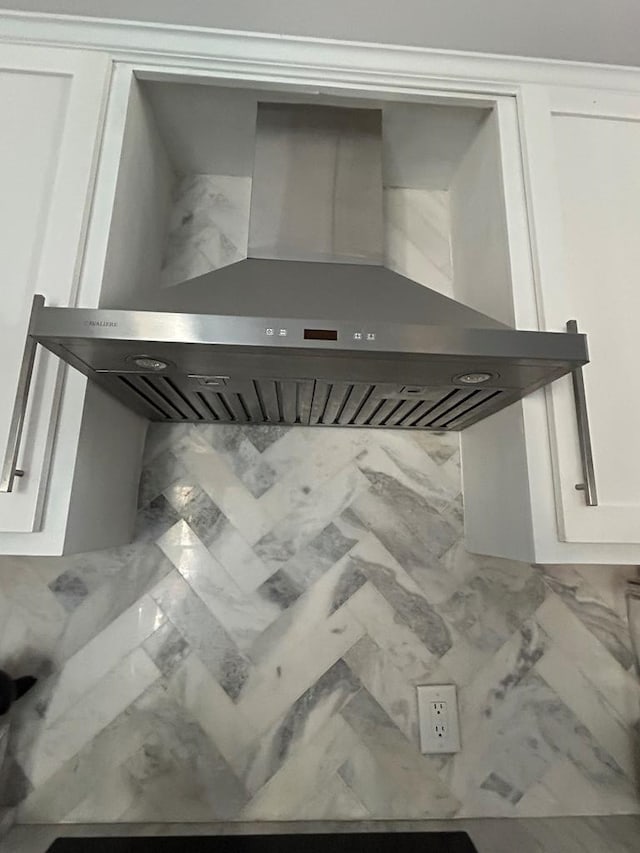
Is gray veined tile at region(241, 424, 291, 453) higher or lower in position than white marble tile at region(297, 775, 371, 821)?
higher

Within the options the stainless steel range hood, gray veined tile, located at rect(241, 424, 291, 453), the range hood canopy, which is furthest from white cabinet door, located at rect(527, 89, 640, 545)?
gray veined tile, located at rect(241, 424, 291, 453)

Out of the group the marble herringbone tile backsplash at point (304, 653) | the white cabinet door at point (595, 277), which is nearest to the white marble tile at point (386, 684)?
the marble herringbone tile backsplash at point (304, 653)

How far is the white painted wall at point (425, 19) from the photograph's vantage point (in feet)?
2.84

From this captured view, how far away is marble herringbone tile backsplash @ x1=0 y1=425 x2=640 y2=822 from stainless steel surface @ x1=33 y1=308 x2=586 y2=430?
12.1 inches

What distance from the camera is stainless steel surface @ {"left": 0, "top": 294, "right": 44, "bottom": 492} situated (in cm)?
72

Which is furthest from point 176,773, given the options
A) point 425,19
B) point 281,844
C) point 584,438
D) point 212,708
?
point 425,19

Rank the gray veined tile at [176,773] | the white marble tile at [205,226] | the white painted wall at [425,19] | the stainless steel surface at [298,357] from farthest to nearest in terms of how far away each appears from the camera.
Answer: the white marble tile at [205,226] → the gray veined tile at [176,773] → the white painted wall at [425,19] → the stainless steel surface at [298,357]

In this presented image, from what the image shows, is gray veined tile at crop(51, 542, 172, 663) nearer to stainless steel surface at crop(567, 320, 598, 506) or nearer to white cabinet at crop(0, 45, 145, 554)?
white cabinet at crop(0, 45, 145, 554)

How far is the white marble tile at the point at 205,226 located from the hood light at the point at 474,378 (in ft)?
2.25

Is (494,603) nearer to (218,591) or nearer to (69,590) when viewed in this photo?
(218,591)

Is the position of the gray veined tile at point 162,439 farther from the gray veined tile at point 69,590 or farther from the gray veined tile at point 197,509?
the gray veined tile at point 69,590

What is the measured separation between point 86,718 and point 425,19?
1415 millimetres

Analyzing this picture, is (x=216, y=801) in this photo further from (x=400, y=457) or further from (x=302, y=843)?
(x=400, y=457)

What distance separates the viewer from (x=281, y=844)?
3.07 feet
